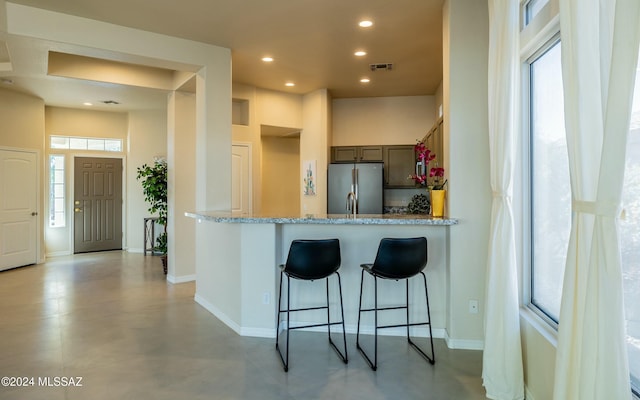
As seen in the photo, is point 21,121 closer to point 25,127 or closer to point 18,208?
point 25,127

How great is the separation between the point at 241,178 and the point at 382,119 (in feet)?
9.44

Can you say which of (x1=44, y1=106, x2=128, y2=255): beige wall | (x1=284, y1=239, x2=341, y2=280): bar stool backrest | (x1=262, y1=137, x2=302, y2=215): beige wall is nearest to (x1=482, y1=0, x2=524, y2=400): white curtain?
(x1=284, y1=239, x2=341, y2=280): bar stool backrest

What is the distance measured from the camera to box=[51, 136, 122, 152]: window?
7.53 m

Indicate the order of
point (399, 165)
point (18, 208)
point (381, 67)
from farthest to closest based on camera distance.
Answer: point (399, 165) → point (18, 208) → point (381, 67)

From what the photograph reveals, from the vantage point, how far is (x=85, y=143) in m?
7.82

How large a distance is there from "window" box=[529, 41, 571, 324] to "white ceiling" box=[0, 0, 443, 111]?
1.55 m

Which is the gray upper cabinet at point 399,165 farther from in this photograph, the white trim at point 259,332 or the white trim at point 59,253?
the white trim at point 59,253

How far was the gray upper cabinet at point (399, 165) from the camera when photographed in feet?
21.2

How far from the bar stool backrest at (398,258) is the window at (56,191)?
299 inches

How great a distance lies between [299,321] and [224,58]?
128 inches

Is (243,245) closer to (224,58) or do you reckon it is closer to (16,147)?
(224,58)

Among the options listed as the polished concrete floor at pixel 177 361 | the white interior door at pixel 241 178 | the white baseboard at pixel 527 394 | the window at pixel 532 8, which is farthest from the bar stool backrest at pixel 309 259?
the white interior door at pixel 241 178

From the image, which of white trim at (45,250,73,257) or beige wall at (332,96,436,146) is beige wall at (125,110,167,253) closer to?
white trim at (45,250,73,257)

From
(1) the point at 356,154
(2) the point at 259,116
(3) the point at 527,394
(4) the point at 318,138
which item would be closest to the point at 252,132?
(2) the point at 259,116
